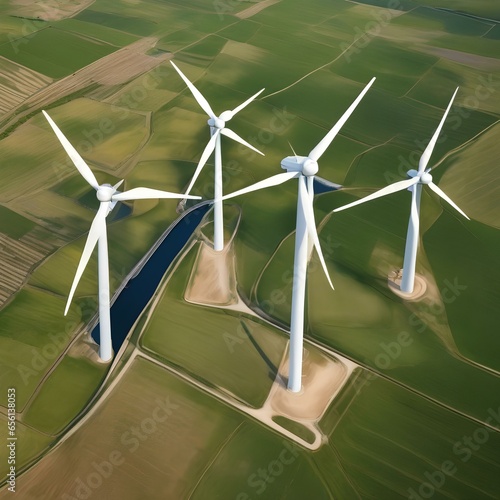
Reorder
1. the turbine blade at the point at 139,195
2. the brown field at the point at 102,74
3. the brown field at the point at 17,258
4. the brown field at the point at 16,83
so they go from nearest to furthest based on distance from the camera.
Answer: the turbine blade at the point at 139,195
the brown field at the point at 17,258
the brown field at the point at 102,74
the brown field at the point at 16,83

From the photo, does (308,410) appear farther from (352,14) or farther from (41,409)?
(352,14)

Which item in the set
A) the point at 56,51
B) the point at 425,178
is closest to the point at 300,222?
the point at 425,178

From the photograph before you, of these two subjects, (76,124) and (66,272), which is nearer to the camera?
(66,272)

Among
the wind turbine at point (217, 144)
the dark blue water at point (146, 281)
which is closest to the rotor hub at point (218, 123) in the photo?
the wind turbine at point (217, 144)

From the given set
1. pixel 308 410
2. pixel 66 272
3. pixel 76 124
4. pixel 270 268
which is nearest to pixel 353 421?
pixel 308 410

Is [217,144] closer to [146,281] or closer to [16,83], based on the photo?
[146,281]

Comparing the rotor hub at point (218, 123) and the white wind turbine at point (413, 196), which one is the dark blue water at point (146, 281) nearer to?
the rotor hub at point (218, 123)

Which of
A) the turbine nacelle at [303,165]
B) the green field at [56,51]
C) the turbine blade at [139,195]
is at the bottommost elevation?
the green field at [56,51]
